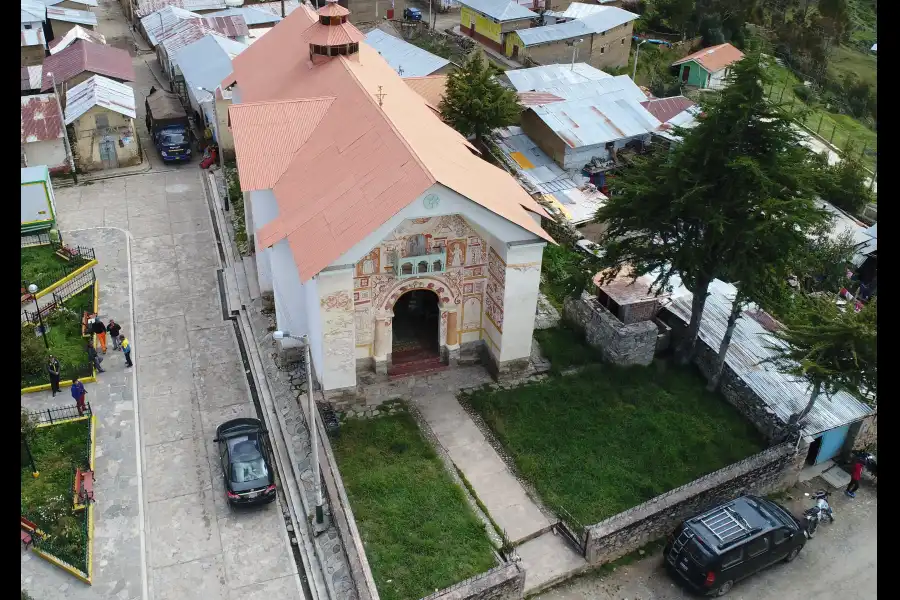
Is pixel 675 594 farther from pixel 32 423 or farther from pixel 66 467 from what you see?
pixel 32 423

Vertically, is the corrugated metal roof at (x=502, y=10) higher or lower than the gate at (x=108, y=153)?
higher

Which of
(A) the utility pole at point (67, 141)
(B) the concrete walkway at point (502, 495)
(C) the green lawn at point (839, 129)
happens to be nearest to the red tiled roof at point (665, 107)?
(C) the green lawn at point (839, 129)

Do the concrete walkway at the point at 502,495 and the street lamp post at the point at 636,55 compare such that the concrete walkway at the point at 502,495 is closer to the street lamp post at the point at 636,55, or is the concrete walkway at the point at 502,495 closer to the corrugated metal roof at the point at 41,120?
the corrugated metal roof at the point at 41,120

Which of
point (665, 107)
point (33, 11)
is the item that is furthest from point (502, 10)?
point (33, 11)

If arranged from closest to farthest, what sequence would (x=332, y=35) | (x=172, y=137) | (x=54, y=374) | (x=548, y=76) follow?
1. (x=54, y=374)
2. (x=332, y=35)
3. (x=172, y=137)
4. (x=548, y=76)

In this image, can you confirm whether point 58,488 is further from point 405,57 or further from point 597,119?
point 405,57

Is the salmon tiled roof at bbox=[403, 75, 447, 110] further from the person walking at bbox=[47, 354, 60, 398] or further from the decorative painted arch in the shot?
the person walking at bbox=[47, 354, 60, 398]
